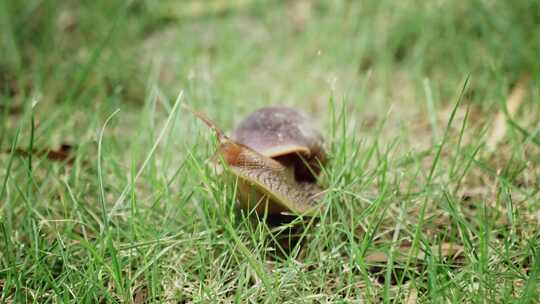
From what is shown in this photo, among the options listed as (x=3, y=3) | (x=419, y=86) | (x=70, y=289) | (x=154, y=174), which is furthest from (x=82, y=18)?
(x=70, y=289)

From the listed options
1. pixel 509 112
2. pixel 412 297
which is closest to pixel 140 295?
pixel 412 297

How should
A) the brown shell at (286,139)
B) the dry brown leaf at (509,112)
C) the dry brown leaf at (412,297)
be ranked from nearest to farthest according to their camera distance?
the dry brown leaf at (412,297), the brown shell at (286,139), the dry brown leaf at (509,112)

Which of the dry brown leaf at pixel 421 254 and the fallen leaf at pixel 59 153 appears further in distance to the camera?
the fallen leaf at pixel 59 153

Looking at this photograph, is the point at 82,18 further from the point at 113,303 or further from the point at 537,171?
the point at 537,171

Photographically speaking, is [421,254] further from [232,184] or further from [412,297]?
Answer: [232,184]

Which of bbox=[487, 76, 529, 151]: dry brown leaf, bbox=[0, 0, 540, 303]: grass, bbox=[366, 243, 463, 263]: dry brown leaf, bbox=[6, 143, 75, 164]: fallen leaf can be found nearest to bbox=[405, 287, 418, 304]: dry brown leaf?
bbox=[0, 0, 540, 303]: grass

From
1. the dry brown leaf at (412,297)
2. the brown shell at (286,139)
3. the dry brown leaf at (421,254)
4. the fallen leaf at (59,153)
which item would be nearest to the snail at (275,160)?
the brown shell at (286,139)

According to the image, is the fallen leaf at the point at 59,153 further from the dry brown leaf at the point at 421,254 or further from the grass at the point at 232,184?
the dry brown leaf at the point at 421,254
